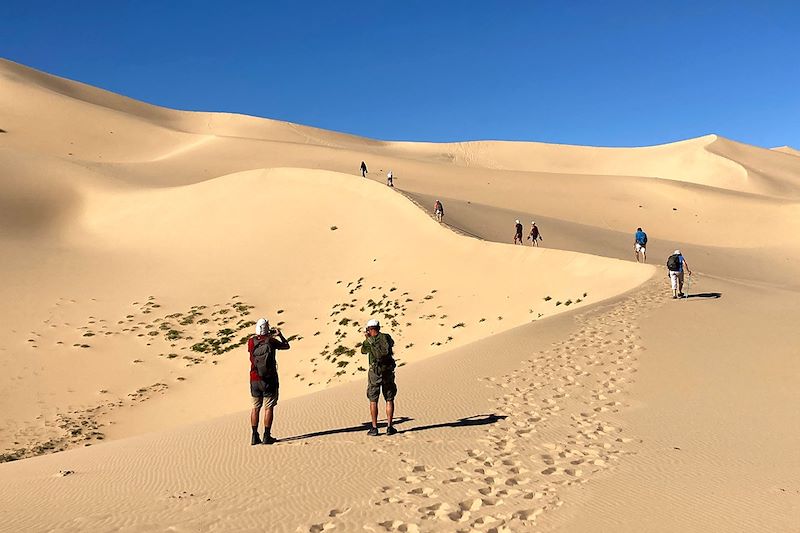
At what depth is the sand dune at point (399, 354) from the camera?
6.34 metres

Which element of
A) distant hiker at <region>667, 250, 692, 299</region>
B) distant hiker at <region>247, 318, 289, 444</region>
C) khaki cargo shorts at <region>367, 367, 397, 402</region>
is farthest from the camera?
distant hiker at <region>667, 250, 692, 299</region>

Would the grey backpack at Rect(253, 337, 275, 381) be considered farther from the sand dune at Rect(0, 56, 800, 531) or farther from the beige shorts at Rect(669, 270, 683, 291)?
the beige shorts at Rect(669, 270, 683, 291)

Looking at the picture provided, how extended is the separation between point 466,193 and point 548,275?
28.5 m

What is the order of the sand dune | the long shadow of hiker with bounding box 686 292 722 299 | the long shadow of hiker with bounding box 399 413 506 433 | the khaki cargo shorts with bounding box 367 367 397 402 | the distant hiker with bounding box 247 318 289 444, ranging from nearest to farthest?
the sand dune → the distant hiker with bounding box 247 318 289 444 → the khaki cargo shorts with bounding box 367 367 397 402 → the long shadow of hiker with bounding box 399 413 506 433 → the long shadow of hiker with bounding box 686 292 722 299

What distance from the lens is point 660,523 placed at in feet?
18.5

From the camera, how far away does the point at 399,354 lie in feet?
58.5

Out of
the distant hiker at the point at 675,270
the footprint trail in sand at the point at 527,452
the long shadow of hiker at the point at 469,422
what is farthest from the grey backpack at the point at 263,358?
the distant hiker at the point at 675,270

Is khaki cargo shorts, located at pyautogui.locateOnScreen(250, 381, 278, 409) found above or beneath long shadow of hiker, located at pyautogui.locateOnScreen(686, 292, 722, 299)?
beneath

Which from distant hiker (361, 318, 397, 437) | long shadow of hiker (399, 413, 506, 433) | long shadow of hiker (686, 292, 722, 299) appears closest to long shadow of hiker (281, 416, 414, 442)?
distant hiker (361, 318, 397, 437)

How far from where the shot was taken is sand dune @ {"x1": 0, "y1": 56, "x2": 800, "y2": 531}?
20.8 feet

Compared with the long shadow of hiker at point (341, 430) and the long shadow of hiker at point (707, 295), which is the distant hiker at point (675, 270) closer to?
the long shadow of hiker at point (707, 295)

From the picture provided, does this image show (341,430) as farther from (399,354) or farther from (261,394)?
(399,354)

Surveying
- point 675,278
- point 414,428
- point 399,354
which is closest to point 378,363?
point 414,428

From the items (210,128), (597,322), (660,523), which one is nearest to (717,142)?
(210,128)
